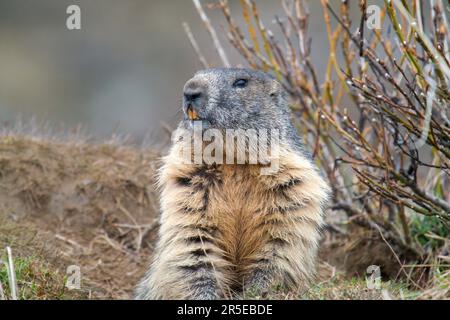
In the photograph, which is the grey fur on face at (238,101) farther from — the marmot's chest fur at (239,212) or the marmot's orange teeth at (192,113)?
the marmot's chest fur at (239,212)

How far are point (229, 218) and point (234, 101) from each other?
2.71 feet

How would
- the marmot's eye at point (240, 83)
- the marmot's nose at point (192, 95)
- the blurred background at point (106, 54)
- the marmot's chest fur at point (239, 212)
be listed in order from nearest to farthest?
the marmot's nose at point (192, 95) → the marmot's chest fur at point (239, 212) → the marmot's eye at point (240, 83) → the blurred background at point (106, 54)

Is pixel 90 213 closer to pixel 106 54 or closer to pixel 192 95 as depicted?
pixel 192 95

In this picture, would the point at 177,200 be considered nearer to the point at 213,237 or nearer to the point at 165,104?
the point at 213,237

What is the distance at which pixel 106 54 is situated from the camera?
46.2 feet

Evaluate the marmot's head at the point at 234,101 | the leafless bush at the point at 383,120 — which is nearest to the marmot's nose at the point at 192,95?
the marmot's head at the point at 234,101

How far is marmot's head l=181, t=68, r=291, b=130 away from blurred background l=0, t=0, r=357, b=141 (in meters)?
7.54

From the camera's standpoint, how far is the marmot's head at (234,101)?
517 centimetres

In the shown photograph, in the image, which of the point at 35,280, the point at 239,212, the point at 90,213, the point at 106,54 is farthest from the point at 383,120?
the point at 106,54

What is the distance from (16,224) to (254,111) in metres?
2.50

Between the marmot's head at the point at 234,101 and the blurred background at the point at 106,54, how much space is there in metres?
7.54

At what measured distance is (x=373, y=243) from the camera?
6957 millimetres
